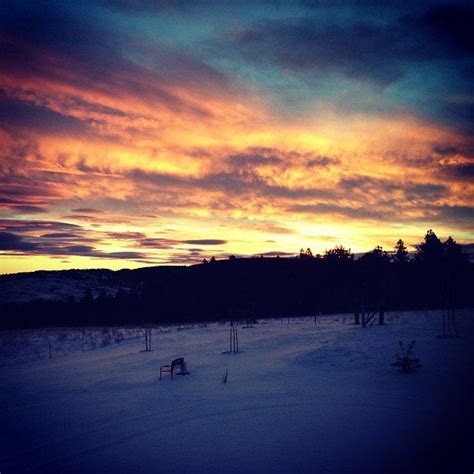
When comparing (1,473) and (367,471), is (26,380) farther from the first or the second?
(367,471)

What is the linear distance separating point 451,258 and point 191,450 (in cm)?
3779

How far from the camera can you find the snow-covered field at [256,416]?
7.79 m

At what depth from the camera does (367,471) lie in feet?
23.1

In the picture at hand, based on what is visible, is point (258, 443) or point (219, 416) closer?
point (258, 443)

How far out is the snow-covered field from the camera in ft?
25.5

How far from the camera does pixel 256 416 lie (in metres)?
10.3

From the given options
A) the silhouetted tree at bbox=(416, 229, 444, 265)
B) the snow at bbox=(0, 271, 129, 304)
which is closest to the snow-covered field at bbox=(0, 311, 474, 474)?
the silhouetted tree at bbox=(416, 229, 444, 265)

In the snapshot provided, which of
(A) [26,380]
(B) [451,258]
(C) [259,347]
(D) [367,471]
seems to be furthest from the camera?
(B) [451,258]

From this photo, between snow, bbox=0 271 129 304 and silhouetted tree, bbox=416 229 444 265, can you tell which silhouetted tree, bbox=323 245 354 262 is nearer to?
silhouetted tree, bbox=416 229 444 265

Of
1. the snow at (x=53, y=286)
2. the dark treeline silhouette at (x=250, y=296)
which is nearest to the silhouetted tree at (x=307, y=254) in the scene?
the dark treeline silhouette at (x=250, y=296)

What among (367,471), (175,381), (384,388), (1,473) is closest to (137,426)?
(1,473)

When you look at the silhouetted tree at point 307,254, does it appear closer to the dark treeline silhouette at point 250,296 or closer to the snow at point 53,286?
the dark treeline silhouette at point 250,296

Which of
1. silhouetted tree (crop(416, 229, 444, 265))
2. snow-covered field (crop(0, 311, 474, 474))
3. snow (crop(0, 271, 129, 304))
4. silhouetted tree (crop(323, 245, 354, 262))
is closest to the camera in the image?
snow-covered field (crop(0, 311, 474, 474))

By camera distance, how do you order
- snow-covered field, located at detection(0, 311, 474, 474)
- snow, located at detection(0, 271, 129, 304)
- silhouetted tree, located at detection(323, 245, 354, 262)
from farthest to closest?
snow, located at detection(0, 271, 129, 304) → silhouetted tree, located at detection(323, 245, 354, 262) → snow-covered field, located at detection(0, 311, 474, 474)
